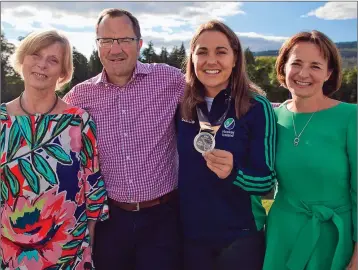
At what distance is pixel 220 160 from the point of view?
288 centimetres

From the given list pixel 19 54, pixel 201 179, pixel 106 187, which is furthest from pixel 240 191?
pixel 19 54

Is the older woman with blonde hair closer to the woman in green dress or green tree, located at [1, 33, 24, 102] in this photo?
green tree, located at [1, 33, 24, 102]

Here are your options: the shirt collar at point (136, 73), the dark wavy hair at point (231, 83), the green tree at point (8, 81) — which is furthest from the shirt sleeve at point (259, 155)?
the green tree at point (8, 81)

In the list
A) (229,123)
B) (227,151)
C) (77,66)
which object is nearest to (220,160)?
(227,151)

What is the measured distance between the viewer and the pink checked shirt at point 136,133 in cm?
359

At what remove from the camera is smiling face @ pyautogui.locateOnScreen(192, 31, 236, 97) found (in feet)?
10.5

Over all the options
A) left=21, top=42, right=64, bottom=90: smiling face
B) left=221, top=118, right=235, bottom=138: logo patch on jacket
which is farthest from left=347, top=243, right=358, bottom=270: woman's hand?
left=21, top=42, right=64, bottom=90: smiling face

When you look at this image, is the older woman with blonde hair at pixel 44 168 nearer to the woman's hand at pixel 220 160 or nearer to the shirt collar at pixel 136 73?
the shirt collar at pixel 136 73

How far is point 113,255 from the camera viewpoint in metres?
3.66

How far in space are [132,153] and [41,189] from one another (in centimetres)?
77

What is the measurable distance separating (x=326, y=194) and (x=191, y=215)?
0.98 meters

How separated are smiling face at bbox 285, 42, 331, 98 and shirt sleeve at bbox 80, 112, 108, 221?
1.58 m

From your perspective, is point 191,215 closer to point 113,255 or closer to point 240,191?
point 240,191

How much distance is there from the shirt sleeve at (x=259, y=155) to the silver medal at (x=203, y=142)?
9.0 inches
